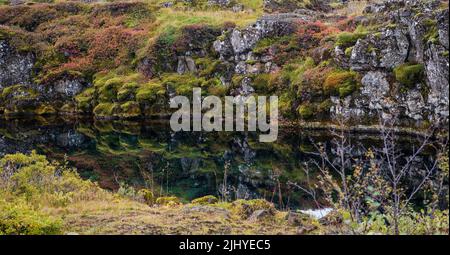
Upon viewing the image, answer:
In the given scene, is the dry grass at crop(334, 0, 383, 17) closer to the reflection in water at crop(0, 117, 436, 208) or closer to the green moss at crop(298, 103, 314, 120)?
the green moss at crop(298, 103, 314, 120)

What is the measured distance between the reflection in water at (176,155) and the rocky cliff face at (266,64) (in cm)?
375

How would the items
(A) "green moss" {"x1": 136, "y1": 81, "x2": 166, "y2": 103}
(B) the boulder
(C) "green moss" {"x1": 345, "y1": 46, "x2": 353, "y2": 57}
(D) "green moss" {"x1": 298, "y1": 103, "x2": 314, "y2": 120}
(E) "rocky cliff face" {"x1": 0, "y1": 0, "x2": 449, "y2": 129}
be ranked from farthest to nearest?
(B) the boulder
(A) "green moss" {"x1": 136, "y1": 81, "x2": 166, "y2": 103}
(D) "green moss" {"x1": 298, "y1": 103, "x2": 314, "y2": 120}
(C) "green moss" {"x1": 345, "y1": 46, "x2": 353, "y2": 57}
(E) "rocky cliff face" {"x1": 0, "y1": 0, "x2": 449, "y2": 129}

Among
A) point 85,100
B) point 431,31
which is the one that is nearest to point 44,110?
point 85,100

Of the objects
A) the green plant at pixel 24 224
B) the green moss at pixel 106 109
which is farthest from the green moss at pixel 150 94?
the green plant at pixel 24 224

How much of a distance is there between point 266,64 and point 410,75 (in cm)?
1393

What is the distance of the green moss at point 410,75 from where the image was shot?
2972cm

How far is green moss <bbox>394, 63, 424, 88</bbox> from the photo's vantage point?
97.5 ft

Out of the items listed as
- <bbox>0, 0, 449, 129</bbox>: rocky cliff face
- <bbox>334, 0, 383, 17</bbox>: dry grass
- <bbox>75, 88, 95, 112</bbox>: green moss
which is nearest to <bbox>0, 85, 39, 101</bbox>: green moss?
<bbox>0, 0, 449, 129</bbox>: rocky cliff face

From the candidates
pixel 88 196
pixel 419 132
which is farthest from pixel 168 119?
pixel 88 196

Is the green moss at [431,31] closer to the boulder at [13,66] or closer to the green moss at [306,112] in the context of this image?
the green moss at [306,112]

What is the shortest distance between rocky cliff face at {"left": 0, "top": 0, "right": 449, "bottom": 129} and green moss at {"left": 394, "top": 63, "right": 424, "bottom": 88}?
0.07m

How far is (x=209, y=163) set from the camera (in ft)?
82.6

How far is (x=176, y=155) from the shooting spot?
89.1 ft
